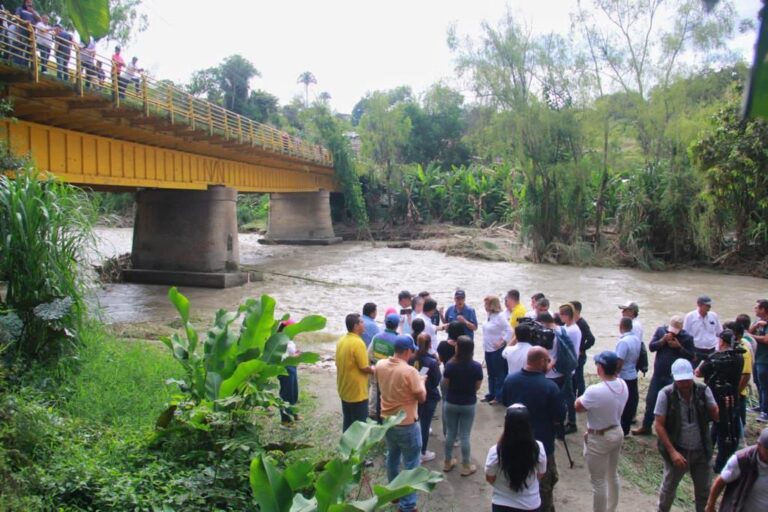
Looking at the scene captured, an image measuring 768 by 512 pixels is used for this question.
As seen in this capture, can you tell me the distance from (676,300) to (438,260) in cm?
1297

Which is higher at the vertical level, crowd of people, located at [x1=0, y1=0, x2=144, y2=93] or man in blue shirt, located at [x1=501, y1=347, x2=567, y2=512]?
crowd of people, located at [x1=0, y1=0, x2=144, y2=93]

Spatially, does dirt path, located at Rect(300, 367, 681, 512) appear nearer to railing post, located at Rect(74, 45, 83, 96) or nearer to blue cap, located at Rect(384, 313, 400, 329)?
blue cap, located at Rect(384, 313, 400, 329)

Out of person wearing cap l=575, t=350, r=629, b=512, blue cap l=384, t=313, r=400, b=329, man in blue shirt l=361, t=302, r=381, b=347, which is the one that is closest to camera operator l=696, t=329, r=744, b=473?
person wearing cap l=575, t=350, r=629, b=512

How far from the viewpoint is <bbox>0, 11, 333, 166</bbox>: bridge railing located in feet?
36.3

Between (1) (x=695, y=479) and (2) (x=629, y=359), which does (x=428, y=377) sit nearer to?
(2) (x=629, y=359)

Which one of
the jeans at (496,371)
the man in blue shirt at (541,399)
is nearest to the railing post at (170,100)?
the jeans at (496,371)

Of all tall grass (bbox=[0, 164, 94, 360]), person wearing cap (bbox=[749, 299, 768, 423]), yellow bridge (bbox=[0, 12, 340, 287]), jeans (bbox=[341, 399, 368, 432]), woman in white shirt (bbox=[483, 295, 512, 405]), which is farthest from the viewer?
yellow bridge (bbox=[0, 12, 340, 287])

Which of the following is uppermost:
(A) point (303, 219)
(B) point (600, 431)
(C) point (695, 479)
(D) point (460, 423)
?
(A) point (303, 219)

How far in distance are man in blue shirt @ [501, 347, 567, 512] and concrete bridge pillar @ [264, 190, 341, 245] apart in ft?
114

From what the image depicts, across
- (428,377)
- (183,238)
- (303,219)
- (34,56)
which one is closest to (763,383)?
(428,377)

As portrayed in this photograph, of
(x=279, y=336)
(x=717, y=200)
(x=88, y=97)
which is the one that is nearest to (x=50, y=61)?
(x=88, y=97)

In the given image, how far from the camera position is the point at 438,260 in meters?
31.2

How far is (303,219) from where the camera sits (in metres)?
40.0

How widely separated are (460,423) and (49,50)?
10.9 meters
